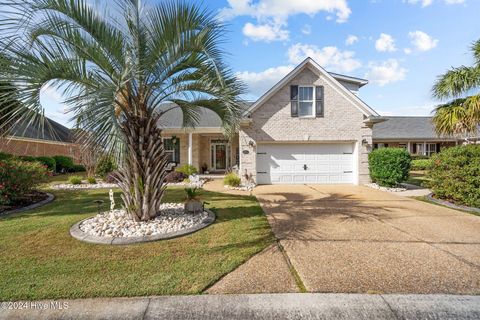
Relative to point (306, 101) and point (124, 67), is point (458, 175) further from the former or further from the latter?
point (124, 67)

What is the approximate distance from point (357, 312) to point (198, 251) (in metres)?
2.51

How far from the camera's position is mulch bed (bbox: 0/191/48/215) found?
7.48 meters

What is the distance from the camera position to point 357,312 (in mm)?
2652

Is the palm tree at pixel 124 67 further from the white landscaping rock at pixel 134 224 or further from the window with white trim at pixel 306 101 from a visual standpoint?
the window with white trim at pixel 306 101

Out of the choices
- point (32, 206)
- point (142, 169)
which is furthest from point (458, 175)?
point (32, 206)

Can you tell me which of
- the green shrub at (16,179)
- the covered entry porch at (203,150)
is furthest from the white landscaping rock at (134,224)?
the covered entry porch at (203,150)

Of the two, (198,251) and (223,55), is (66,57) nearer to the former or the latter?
(223,55)

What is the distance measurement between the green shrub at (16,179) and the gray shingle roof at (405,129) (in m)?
24.3

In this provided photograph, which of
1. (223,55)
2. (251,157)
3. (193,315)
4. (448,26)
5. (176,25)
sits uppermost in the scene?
(448,26)

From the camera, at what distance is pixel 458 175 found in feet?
25.4

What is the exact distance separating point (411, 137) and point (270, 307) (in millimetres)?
25879

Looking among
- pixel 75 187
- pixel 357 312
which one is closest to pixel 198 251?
pixel 357 312

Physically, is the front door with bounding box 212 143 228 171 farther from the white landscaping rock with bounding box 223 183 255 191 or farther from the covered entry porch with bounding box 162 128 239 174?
the white landscaping rock with bounding box 223 183 255 191

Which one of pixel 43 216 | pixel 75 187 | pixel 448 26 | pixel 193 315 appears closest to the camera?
pixel 193 315
